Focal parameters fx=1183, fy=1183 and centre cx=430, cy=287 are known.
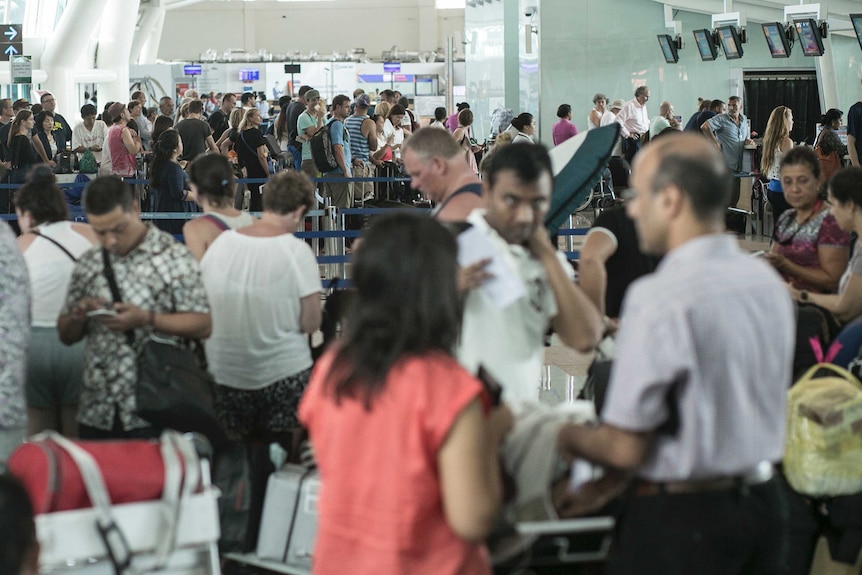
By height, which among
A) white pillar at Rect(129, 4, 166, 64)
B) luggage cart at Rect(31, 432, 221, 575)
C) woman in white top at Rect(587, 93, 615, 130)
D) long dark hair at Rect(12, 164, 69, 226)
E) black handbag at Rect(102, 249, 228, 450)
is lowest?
luggage cart at Rect(31, 432, 221, 575)

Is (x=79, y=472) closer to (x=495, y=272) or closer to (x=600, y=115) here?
(x=495, y=272)

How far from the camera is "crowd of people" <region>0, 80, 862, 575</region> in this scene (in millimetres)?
2188

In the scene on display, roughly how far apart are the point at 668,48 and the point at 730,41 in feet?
7.65

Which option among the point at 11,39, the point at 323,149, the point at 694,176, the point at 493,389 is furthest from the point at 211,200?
the point at 11,39

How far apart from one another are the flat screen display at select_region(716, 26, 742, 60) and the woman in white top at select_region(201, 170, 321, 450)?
16.1m

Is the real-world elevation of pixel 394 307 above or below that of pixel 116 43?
below

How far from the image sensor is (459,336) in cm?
241

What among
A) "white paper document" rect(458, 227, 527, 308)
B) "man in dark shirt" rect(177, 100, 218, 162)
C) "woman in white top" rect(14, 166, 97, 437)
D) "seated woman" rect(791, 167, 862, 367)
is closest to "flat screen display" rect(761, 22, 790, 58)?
"man in dark shirt" rect(177, 100, 218, 162)

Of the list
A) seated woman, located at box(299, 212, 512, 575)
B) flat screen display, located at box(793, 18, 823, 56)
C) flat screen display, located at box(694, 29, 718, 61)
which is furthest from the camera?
flat screen display, located at box(694, 29, 718, 61)

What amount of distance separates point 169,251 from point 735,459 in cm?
225

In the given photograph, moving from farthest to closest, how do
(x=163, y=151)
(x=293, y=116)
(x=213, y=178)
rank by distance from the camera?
(x=293, y=116) < (x=163, y=151) < (x=213, y=178)

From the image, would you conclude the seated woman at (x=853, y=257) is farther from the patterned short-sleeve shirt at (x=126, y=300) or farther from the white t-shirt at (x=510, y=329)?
the patterned short-sleeve shirt at (x=126, y=300)

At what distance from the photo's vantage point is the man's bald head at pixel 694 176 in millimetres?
2256

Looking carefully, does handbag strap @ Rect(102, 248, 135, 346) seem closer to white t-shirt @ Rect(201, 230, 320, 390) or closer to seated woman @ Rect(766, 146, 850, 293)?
white t-shirt @ Rect(201, 230, 320, 390)
